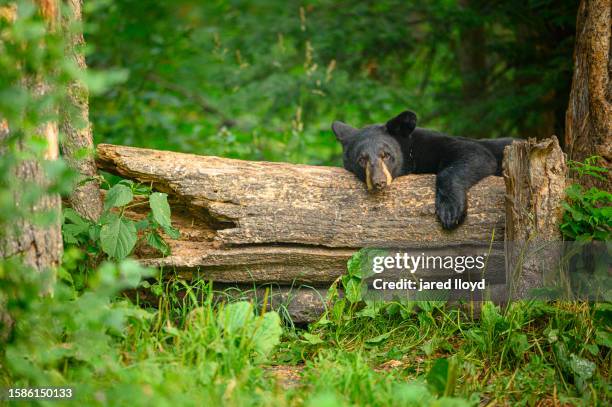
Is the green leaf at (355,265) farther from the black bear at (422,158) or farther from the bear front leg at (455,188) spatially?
the bear front leg at (455,188)

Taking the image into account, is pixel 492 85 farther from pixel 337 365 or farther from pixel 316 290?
pixel 337 365

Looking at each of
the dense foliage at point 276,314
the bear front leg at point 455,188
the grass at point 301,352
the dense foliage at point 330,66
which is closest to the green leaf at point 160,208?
the dense foliage at point 276,314

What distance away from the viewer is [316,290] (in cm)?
450

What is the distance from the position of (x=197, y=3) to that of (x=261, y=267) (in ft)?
22.6

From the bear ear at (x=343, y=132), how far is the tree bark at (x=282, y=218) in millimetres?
1320

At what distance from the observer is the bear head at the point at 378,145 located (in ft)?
16.8

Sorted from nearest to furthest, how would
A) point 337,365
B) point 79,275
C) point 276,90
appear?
point 337,365, point 79,275, point 276,90

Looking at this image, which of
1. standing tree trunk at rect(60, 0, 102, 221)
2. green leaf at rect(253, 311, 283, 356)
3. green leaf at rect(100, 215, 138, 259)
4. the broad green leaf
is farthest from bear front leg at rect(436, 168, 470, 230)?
standing tree trunk at rect(60, 0, 102, 221)

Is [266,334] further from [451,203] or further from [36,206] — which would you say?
[451,203]

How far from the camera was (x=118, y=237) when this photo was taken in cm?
411

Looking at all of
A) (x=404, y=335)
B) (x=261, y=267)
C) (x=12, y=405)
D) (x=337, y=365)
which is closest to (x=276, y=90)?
(x=261, y=267)

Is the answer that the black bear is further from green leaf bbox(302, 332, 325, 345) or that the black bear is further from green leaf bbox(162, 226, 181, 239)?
green leaf bbox(162, 226, 181, 239)

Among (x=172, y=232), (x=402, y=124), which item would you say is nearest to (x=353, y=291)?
(x=172, y=232)

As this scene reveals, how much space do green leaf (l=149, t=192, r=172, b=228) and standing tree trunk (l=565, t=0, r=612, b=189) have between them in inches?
119
